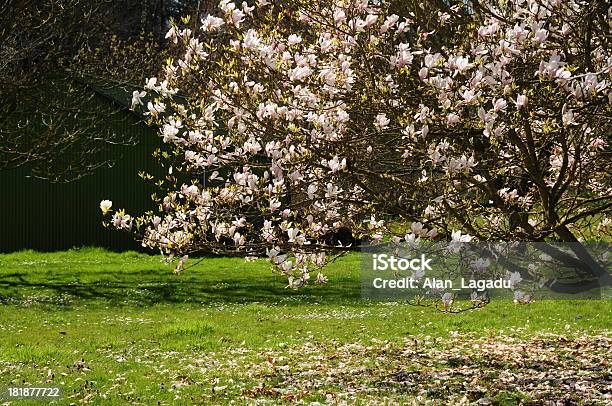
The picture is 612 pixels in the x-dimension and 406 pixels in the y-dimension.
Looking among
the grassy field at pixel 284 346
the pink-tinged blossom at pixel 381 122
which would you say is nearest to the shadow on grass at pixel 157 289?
the grassy field at pixel 284 346

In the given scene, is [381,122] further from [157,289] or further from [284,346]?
[157,289]

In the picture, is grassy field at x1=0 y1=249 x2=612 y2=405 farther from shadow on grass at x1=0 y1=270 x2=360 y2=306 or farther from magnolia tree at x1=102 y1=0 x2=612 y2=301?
magnolia tree at x1=102 y1=0 x2=612 y2=301

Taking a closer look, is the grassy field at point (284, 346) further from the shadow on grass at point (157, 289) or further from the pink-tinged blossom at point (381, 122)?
the pink-tinged blossom at point (381, 122)

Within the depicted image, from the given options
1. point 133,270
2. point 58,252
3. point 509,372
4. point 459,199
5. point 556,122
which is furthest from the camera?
point 58,252

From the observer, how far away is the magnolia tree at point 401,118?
619 centimetres

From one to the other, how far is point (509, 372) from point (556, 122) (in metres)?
4.71

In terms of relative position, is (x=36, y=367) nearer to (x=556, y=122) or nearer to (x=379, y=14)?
(x=379, y=14)

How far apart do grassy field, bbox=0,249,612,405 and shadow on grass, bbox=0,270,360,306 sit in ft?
0.23

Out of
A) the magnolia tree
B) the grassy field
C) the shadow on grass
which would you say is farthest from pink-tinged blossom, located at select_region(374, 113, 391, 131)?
the shadow on grass

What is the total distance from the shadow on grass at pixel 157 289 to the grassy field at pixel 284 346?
69 millimetres

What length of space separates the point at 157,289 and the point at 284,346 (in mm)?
8485

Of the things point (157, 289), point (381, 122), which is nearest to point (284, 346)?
point (381, 122)

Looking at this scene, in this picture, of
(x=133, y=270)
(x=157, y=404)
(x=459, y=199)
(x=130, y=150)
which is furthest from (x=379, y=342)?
(x=130, y=150)

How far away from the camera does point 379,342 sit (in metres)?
12.7
